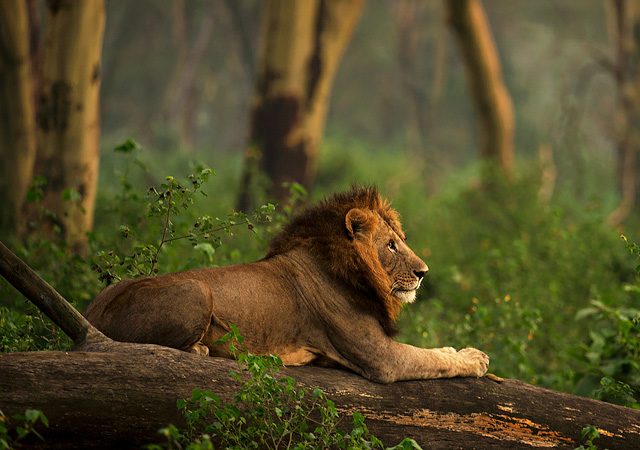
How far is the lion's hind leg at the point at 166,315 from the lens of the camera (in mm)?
3455

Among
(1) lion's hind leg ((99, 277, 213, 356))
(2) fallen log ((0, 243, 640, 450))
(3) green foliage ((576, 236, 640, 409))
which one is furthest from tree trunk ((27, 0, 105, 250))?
(3) green foliage ((576, 236, 640, 409))

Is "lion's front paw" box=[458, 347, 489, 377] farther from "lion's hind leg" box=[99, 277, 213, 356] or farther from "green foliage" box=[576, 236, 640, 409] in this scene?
"lion's hind leg" box=[99, 277, 213, 356]

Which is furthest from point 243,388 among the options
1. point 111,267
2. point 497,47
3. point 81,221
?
point 497,47

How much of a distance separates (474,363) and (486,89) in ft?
36.3

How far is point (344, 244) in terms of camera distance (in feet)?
13.1

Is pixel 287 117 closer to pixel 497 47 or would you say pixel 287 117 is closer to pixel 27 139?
pixel 27 139

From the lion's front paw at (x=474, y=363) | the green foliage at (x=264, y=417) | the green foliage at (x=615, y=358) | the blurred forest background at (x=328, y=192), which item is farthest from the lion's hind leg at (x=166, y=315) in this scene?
the green foliage at (x=615, y=358)

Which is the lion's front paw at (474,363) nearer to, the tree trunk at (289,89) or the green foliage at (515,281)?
the green foliage at (515,281)

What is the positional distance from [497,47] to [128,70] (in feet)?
68.6

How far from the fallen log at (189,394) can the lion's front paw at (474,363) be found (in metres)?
0.05

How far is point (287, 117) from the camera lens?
1062 centimetres

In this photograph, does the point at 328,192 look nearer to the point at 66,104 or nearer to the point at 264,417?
the point at 66,104

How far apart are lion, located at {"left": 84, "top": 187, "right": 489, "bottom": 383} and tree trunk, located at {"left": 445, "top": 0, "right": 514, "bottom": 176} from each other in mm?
10038

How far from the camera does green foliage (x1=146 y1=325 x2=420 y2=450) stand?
304 cm
